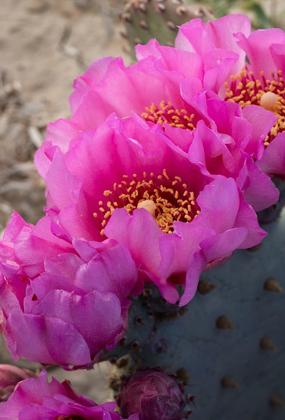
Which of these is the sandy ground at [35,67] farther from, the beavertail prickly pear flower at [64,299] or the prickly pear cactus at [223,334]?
the beavertail prickly pear flower at [64,299]

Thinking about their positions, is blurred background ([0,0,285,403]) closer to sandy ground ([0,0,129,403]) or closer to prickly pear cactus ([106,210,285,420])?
sandy ground ([0,0,129,403])

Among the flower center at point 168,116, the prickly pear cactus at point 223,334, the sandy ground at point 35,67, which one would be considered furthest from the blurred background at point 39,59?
the flower center at point 168,116

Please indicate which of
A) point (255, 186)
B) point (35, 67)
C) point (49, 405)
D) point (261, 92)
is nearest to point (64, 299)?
point (49, 405)

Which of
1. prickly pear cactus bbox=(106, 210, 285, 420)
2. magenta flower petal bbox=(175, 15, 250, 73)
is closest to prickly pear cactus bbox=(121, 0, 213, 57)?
magenta flower petal bbox=(175, 15, 250, 73)

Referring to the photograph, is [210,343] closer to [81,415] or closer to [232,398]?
[232,398]

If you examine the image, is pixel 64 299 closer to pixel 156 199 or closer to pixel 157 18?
pixel 156 199

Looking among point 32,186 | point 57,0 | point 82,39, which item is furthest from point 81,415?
point 57,0

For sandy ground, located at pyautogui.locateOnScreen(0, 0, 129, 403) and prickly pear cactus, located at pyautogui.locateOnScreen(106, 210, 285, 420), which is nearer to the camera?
prickly pear cactus, located at pyautogui.locateOnScreen(106, 210, 285, 420)
